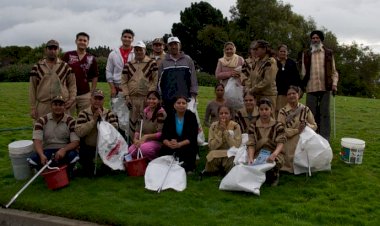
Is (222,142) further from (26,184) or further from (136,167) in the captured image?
(26,184)

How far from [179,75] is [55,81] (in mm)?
1966

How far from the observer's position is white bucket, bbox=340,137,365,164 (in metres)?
6.85

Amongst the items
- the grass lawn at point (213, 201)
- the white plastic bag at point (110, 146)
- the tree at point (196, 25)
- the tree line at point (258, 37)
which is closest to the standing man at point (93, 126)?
the white plastic bag at point (110, 146)

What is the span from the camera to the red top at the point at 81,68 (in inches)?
286

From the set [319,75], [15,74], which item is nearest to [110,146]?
[319,75]

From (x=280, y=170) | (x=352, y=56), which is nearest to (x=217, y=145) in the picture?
(x=280, y=170)

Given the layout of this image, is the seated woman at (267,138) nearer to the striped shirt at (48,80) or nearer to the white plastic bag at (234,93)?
the white plastic bag at (234,93)

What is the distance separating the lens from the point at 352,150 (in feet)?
22.7

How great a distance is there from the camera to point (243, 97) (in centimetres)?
738

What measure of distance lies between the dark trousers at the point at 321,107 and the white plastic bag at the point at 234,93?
128cm

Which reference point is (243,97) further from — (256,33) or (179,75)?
(256,33)

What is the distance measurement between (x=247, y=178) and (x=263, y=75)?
1969 millimetres

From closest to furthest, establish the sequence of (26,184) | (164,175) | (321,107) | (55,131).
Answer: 1. (26,184)
2. (164,175)
3. (55,131)
4. (321,107)

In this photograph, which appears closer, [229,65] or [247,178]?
[247,178]
